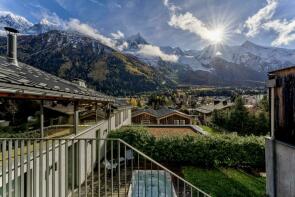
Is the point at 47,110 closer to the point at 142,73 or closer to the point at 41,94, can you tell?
the point at 41,94

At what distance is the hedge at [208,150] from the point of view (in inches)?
572

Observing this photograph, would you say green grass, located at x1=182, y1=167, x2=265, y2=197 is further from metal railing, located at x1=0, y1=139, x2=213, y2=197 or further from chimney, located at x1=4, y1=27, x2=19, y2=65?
chimney, located at x1=4, y1=27, x2=19, y2=65

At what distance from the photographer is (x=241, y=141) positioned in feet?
48.2

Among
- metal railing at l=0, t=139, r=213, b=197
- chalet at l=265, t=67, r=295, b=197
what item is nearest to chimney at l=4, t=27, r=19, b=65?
metal railing at l=0, t=139, r=213, b=197

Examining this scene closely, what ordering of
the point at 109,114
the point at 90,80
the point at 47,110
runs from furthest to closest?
the point at 90,80, the point at 109,114, the point at 47,110

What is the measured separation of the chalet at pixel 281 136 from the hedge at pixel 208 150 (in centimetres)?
649

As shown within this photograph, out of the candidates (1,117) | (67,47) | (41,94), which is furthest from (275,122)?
(67,47)

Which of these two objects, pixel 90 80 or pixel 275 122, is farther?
pixel 90 80

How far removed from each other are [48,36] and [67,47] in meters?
16.7

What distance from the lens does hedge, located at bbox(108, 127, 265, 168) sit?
47.7 ft

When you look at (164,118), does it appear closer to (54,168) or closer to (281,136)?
(281,136)

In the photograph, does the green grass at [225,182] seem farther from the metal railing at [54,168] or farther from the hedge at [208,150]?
the metal railing at [54,168]

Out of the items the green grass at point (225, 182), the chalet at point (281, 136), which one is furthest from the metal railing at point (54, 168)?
the green grass at point (225, 182)

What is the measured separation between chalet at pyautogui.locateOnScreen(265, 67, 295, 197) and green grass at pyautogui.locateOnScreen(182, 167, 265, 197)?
2.89 metres
